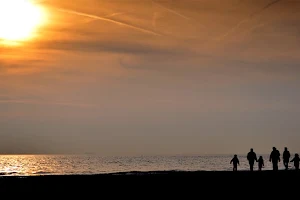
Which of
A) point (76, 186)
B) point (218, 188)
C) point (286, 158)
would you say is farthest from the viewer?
point (286, 158)

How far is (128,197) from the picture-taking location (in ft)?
75.7

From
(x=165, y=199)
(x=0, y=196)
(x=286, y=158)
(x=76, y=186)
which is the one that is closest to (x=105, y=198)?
(x=165, y=199)

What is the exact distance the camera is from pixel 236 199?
71.1ft

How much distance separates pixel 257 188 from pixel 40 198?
32.3ft

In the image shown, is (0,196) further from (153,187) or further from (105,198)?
(153,187)

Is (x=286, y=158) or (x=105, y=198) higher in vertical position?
(x=286, y=158)

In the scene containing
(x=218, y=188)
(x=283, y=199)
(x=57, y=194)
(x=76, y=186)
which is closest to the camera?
(x=283, y=199)

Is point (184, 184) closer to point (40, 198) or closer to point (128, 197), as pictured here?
point (128, 197)

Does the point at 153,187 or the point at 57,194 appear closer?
the point at 57,194

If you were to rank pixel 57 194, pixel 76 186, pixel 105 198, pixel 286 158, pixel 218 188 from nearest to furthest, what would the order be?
pixel 105 198
pixel 57 194
pixel 218 188
pixel 76 186
pixel 286 158

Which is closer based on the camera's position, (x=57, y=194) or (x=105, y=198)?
(x=105, y=198)

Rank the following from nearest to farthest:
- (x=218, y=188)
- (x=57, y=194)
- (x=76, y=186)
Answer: (x=57, y=194) → (x=218, y=188) → (x=76, y=186)

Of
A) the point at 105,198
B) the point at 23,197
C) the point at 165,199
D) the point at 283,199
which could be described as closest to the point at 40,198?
the point at 23,197

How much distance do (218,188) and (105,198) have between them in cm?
603
